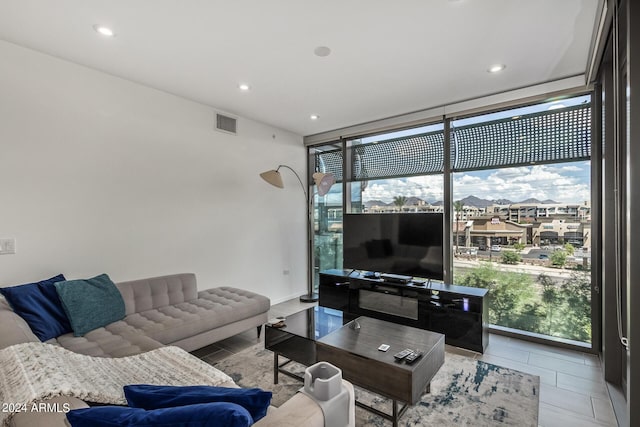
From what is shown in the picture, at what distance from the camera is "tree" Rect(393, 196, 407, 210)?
4.44 m

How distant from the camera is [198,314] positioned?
2902mm

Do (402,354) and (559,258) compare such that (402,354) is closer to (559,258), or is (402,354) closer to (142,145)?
(559,258)

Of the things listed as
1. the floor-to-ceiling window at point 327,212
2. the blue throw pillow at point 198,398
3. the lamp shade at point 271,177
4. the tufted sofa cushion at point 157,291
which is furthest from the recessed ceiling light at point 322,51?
the tufted sofa cushion at point 157,291

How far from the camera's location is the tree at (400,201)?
4438 mm

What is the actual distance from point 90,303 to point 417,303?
316 cm

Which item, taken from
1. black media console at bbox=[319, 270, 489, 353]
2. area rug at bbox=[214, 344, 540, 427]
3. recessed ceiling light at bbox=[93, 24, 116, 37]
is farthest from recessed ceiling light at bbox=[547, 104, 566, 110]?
recessed ceiling light at bbox=[93, 24, 116, 37]

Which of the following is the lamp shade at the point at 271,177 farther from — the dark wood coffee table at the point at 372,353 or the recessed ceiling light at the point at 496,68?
the recessed ceiling light at the point at 496,68

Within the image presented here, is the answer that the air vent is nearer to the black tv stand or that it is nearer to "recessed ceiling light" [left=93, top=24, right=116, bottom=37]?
"recessed ceiling light" [left=93, top=24, right=116, bottom=37]

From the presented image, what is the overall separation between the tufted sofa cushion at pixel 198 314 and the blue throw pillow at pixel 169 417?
5.93 feet

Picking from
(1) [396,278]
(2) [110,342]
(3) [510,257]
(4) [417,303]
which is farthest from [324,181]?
(2) [110,342]

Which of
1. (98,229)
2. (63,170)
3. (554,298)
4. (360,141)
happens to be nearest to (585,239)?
(554,298)

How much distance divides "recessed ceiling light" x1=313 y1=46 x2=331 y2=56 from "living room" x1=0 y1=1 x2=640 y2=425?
0.05 metres

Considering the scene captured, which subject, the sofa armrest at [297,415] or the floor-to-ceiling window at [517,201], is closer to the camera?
the sofa armrest at [297,415]

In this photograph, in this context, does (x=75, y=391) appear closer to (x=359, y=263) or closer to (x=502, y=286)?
(x=359, y=263)
